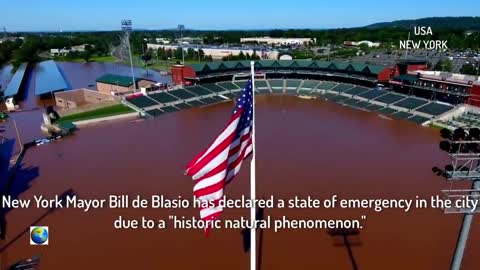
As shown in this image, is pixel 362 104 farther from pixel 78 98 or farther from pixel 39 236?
pixel 78 98

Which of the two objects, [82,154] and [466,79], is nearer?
[82,154]

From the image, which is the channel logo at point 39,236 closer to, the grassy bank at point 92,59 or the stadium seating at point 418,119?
the stadium seating at point 418,119

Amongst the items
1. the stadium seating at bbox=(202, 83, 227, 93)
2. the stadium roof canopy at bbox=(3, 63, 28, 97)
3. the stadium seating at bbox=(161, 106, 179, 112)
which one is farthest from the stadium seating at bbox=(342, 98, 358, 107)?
the stadium roof canopy at bbox=(3, 63, 28, 97)

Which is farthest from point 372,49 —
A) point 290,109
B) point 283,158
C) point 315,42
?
point 283,158

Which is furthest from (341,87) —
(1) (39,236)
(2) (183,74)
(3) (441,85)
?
(1) (39,236)

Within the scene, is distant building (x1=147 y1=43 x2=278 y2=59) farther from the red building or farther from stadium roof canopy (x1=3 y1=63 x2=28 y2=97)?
stadium roof canopy (x1=3 y1=63 x2=28 y2=97)

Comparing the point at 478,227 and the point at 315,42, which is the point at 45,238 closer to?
the point at 478,227
